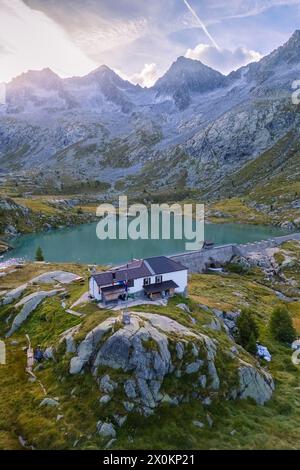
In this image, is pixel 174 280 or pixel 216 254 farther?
pixel 216 254

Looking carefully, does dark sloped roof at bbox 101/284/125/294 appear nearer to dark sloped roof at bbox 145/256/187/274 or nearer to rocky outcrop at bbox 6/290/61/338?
dark sloped roof at bbox 145/256/187/274

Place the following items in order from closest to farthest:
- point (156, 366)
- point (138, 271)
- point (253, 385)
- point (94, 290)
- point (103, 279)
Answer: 1. point (156, 366)
2. point (253, 385)
3. point (103, 279)
4. point (94, 290)
5. point (138, 271)

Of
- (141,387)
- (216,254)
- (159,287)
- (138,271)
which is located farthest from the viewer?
(216,254)

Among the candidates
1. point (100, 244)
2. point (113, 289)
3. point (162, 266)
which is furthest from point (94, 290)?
point (100, 244)

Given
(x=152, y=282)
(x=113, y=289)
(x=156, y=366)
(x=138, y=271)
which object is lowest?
(x=156, y=366)

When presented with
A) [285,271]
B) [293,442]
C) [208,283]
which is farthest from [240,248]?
[293,442]

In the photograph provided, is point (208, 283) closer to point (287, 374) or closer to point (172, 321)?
point (287, 374)

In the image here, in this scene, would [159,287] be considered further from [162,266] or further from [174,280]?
[162,266]

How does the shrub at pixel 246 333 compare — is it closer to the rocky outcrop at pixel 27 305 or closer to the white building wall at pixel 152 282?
the white building wall at pixel 152 282
